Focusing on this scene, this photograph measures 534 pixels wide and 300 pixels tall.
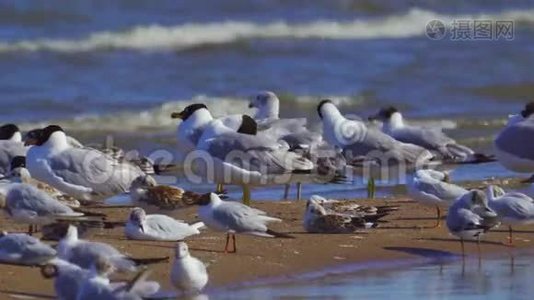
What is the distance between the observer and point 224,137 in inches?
534

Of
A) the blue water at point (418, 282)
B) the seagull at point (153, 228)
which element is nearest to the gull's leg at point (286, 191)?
the blue water at point (418, 282)

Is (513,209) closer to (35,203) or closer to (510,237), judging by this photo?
(510,237)

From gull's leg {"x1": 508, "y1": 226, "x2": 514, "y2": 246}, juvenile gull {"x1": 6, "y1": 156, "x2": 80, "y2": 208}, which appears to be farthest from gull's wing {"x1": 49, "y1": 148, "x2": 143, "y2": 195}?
gull's leg {"x1": 508, "y1": 226, "x2": 514, "y2": 246}

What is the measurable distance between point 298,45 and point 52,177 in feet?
45.8

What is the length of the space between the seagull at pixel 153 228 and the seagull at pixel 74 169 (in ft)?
6.35

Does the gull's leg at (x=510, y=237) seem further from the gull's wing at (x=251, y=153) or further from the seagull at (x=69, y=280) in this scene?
the seagull at (x=69, y=280)

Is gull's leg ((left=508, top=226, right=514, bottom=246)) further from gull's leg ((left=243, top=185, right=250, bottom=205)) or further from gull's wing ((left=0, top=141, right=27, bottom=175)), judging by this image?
gull's wing ((left=0, top=141, right=27, bottom=175))

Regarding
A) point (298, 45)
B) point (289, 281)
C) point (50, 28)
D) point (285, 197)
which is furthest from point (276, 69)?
point (289, 281)

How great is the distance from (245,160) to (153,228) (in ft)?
8.98

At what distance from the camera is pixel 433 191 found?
12.4 meters

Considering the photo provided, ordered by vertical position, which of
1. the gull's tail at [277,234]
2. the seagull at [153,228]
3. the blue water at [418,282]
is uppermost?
the seagull at [153,228]

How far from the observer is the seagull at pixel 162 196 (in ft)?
39.5

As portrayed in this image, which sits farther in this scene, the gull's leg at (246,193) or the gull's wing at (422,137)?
the gull's wing at (422,137)

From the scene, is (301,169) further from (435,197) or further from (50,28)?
(50,28)
